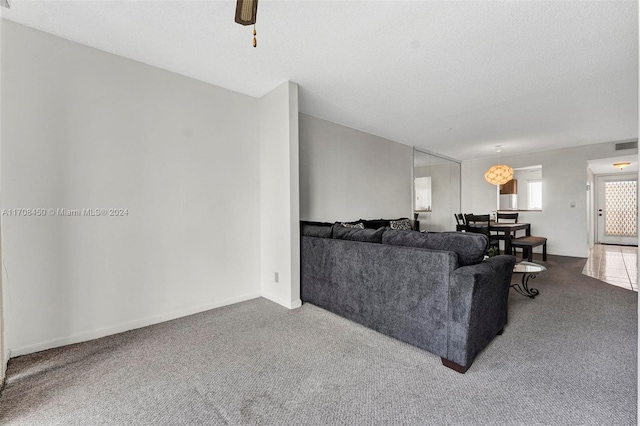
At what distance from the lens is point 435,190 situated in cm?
707

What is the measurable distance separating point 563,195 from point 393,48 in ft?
20.5

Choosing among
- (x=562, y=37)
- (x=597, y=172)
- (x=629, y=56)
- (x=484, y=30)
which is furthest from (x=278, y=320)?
(x=597, y=172)

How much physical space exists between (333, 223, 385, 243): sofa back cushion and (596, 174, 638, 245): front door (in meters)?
9.66

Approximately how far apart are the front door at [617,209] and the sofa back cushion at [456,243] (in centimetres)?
954

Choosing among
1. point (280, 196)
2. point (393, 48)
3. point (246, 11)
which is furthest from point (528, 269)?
point (246, 11)

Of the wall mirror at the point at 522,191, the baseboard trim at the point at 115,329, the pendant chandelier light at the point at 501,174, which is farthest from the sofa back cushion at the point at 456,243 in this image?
the wall mirror at the point at 522,191

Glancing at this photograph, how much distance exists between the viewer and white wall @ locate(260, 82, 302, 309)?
3.06 metres

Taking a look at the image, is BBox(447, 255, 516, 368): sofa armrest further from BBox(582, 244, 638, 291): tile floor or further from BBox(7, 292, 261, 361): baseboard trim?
BBox(582, 244, 638, 291): tile floor

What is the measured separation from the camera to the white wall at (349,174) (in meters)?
4.07

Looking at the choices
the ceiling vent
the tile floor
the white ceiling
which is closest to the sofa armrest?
the white ceiling

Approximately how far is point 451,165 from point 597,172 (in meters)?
4.50

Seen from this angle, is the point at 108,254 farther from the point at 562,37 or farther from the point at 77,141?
the point at 562,37

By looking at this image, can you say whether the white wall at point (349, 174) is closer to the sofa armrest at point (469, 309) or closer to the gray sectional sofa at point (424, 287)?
the gray sectional sofa at point (424, 287)

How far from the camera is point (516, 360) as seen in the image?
2.01 m
